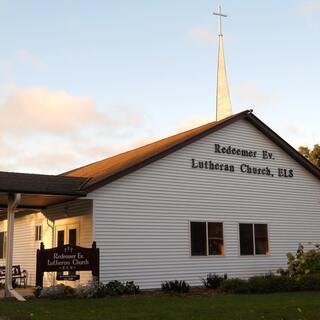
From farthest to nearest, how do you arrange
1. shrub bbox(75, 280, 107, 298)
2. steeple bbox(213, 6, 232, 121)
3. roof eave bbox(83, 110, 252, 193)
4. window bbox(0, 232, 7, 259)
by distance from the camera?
steeple bbox(213, 6, 232, 121) → window bbox(0, 232, 7, 259) → roof eave bbox(83, 110, 252, 193) → shrub bbox(75, 280, 107, 298)

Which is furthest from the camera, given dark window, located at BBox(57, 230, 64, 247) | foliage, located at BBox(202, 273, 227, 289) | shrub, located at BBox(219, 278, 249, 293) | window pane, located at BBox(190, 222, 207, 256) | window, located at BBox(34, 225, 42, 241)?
window, located at BBox(34, 225, 42, 241)

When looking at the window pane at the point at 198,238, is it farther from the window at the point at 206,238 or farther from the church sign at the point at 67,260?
the church sign at the point at 67,260

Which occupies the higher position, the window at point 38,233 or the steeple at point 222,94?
the steeple at point 222,94

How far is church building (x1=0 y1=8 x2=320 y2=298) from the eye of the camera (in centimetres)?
1770

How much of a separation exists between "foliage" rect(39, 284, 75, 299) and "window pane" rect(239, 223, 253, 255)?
7.89 m

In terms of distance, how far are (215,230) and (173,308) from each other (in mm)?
8119

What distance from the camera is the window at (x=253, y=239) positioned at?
2097cm

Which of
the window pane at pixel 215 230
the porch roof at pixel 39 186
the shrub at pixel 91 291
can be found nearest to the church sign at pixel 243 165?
the window pane at pixel 215 230

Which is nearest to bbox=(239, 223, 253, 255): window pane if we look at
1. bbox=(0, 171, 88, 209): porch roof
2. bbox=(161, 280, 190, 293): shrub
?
bbox=(161, 280, 190, 293): shrub

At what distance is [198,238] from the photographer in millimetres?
19875

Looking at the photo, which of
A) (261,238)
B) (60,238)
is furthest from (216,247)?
(60,238)

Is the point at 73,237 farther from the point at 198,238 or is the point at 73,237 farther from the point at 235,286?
the point at 235,286

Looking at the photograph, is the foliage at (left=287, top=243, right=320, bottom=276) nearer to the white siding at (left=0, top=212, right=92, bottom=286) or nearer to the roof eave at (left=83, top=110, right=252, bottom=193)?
the roof eave at (left=83, top=110, right=252, bottom=193)

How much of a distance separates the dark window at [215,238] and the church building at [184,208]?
4 centimetres
